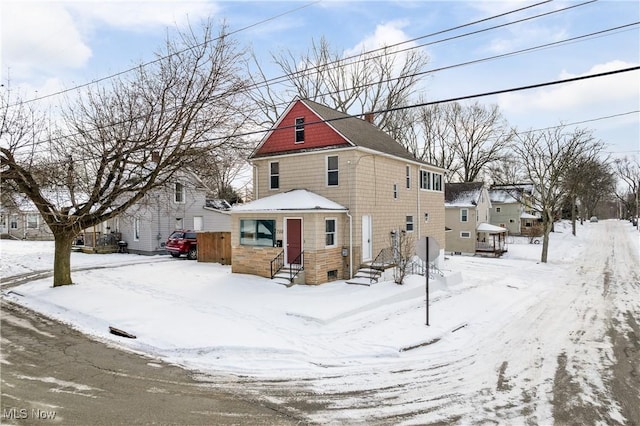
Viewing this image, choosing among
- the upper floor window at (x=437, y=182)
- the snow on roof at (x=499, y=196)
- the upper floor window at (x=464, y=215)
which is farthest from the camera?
the snow on roof at (x=499, y=196)

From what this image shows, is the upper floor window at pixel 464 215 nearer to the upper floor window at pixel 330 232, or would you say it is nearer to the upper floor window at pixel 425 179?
the upper floor window at pixel 425 179

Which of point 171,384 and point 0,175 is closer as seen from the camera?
point 171,384

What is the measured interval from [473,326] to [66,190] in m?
14.6

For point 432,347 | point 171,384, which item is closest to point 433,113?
point 432,347

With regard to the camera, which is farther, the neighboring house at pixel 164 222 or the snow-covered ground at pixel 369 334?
the neighboring house at pixel 164 222

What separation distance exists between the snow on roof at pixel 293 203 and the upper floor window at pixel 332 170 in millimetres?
810

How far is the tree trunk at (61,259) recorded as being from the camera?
14352mm

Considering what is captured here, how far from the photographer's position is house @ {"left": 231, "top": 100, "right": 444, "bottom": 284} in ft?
51.4

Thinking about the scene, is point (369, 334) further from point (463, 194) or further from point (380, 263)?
point (463, 194)

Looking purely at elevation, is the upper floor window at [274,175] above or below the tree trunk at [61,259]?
above

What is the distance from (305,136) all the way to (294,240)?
5024 millimetres

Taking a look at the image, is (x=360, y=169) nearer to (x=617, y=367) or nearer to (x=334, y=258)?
(x=334, y=258)

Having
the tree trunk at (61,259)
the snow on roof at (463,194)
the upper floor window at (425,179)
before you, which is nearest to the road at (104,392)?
the tree trunk at (61,259)

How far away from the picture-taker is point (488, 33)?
392 inches
